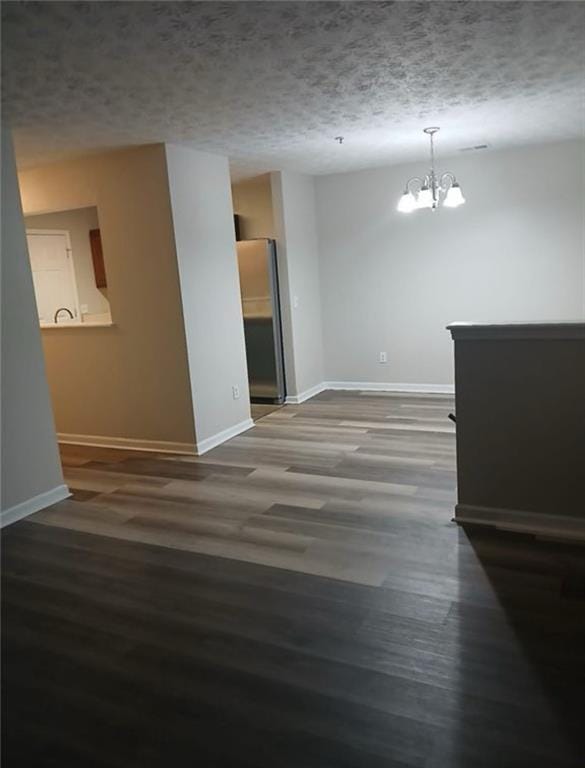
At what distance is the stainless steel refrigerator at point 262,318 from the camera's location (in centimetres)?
606

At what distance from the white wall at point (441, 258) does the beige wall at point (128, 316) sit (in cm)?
261

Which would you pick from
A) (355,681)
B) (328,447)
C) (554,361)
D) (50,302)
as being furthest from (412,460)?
(50,302)

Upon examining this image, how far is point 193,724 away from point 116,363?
354 centimetres

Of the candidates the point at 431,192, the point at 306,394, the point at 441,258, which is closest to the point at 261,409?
the point at 306,394

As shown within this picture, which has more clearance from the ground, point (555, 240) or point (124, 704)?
point (555, 240)

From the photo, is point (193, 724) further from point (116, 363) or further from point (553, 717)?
point (116, 363)

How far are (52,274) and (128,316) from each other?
2219 millimetres

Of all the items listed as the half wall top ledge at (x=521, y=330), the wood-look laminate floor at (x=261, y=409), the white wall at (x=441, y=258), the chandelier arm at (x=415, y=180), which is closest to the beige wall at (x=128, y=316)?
the wood-look laminate floor at (x=261, y=409)

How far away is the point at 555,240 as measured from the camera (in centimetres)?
556

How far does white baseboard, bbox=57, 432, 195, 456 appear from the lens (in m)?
4.79

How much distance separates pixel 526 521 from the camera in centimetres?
300

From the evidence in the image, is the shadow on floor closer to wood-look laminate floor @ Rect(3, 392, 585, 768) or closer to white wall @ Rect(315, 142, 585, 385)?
wood-look laminate floor @ Rect(3, 392, 585, 768)

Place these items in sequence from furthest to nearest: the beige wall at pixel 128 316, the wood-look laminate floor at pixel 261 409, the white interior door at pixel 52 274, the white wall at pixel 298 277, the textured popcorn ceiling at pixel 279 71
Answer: the white interior door at pixel 52 274 < the white wall at pixel 298 277 < the wood-look laminate floor at pixel 261 409 < the beige wall at pixel 128 316 < the textured popcorn ceiling at pixel 279 71

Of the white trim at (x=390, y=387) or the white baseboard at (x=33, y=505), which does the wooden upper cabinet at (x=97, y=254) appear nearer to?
the white trim at (x=390, y=387)
